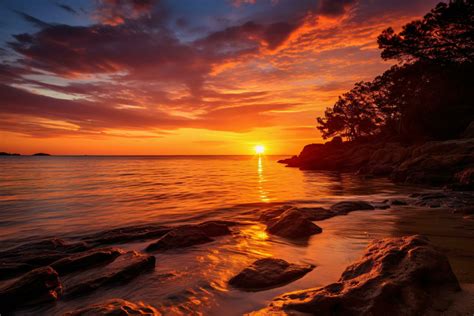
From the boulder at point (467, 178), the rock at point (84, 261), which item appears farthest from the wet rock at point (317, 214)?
the boulder at point (467, 178)

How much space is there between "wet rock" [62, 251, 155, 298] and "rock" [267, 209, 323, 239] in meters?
3.82

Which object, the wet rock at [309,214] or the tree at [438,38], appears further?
the tree at [438,38]

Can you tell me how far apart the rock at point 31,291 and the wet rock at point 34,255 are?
148 centimetres

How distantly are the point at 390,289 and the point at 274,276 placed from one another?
1965 millimetres

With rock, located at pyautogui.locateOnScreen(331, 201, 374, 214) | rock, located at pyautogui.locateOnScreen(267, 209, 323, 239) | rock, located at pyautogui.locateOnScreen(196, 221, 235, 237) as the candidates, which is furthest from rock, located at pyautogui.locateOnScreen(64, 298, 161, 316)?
rock, located at pyautogui.locateOnScreen(331, 201, 374, 214)

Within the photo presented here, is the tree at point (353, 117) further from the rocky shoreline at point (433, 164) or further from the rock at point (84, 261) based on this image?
the rock at point (84, 261)

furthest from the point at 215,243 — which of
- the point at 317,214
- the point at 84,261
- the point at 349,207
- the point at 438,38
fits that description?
the point at 438,38

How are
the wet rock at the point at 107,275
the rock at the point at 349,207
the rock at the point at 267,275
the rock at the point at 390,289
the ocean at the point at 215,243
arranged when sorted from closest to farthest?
the rock at the point at 390,289 < the ocean at the point at 215,243 < the rock at the point at 267,275 < the wet rock at the point at 107,275 < the rock at the point at 349,207

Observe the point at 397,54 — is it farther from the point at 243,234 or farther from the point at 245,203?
the point at 243,234

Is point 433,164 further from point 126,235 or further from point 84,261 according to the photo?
point 84,261

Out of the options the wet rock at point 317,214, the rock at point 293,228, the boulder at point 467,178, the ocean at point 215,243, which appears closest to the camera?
the ocean at point 215,243

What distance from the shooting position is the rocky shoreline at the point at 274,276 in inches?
130

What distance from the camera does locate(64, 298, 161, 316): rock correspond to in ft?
11.4

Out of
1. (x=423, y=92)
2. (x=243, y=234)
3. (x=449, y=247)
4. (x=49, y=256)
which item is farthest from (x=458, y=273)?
(x=423, y=92)
